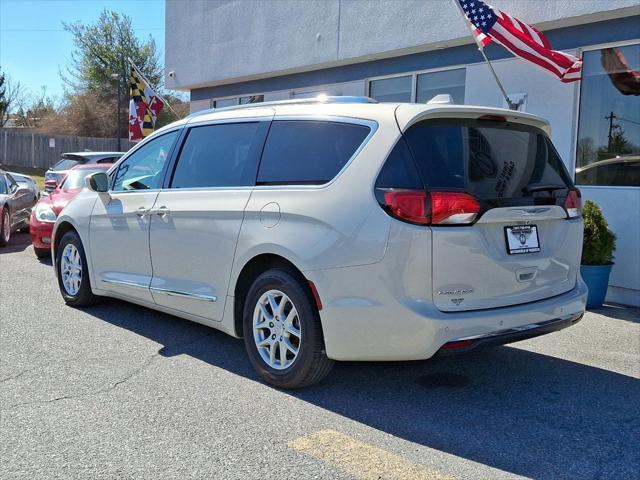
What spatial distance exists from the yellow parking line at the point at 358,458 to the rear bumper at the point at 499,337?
675mm

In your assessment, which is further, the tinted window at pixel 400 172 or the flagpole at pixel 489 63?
the flagpole at pixel 489 63

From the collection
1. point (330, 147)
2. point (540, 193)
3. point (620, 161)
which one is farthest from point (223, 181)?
point (620, 161)

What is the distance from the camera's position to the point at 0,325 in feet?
19.4

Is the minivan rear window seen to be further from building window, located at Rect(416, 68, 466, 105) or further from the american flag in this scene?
building window, located at Rect(416, 68, 466, 105)

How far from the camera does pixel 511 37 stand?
7.36m

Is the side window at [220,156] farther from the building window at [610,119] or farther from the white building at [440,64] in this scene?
the building window at [610,119]

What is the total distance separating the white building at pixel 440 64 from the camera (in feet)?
24.7

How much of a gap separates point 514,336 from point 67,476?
2.58 m

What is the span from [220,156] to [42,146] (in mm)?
34405

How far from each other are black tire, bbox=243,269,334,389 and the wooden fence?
1222 inches

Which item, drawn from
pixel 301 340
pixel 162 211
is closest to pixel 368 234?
pixel 301 340

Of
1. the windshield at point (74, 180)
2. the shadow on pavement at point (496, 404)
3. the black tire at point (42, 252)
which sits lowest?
the shadow on pavement at point (496, 404)

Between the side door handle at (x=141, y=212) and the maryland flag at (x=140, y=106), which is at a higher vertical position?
the maryland flag at (x=140, y=106)

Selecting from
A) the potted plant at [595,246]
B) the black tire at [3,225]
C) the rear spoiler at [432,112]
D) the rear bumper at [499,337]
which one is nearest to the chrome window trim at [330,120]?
the rear spoiler at [432,112]
